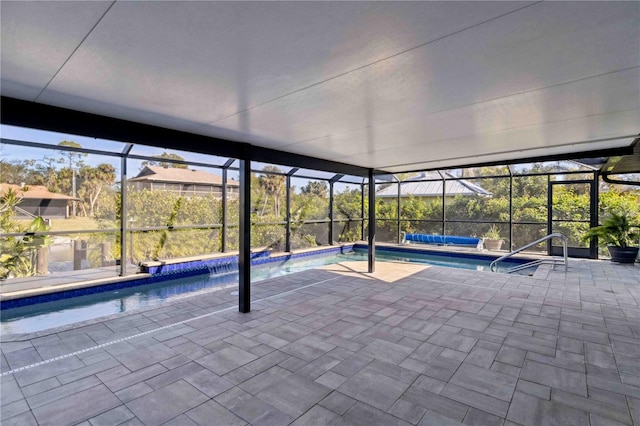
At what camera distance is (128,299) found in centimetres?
608

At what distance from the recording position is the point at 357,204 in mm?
13477

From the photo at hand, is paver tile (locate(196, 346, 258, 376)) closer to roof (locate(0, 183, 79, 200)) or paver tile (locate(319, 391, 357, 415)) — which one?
paver tile (locate(319, 391, 357, 415))

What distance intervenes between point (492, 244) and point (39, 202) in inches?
489

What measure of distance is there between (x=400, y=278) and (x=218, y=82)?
5612 millimetres

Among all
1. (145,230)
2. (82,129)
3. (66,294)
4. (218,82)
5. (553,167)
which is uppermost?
(553,167)

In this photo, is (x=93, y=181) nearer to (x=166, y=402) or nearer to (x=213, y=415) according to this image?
(x=166, y=402)

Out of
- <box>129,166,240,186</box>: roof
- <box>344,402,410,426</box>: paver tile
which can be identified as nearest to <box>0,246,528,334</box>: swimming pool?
<box>129,166,240,186</box>: roof

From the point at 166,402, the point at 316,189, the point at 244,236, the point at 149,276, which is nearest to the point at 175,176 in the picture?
the point at 149,276

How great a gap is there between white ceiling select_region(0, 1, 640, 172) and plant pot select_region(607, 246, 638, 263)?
5821 mm

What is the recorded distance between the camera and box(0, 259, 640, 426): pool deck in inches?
94.2

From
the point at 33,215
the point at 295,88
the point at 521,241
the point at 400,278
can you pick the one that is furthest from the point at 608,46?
the point at 521,241

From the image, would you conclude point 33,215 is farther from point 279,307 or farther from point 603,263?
point 603,263

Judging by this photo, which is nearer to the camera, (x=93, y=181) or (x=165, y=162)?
(x=93, y=181)

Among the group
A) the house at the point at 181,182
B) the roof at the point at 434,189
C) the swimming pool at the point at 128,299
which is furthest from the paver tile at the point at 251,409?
the roof at the point at 434,189
